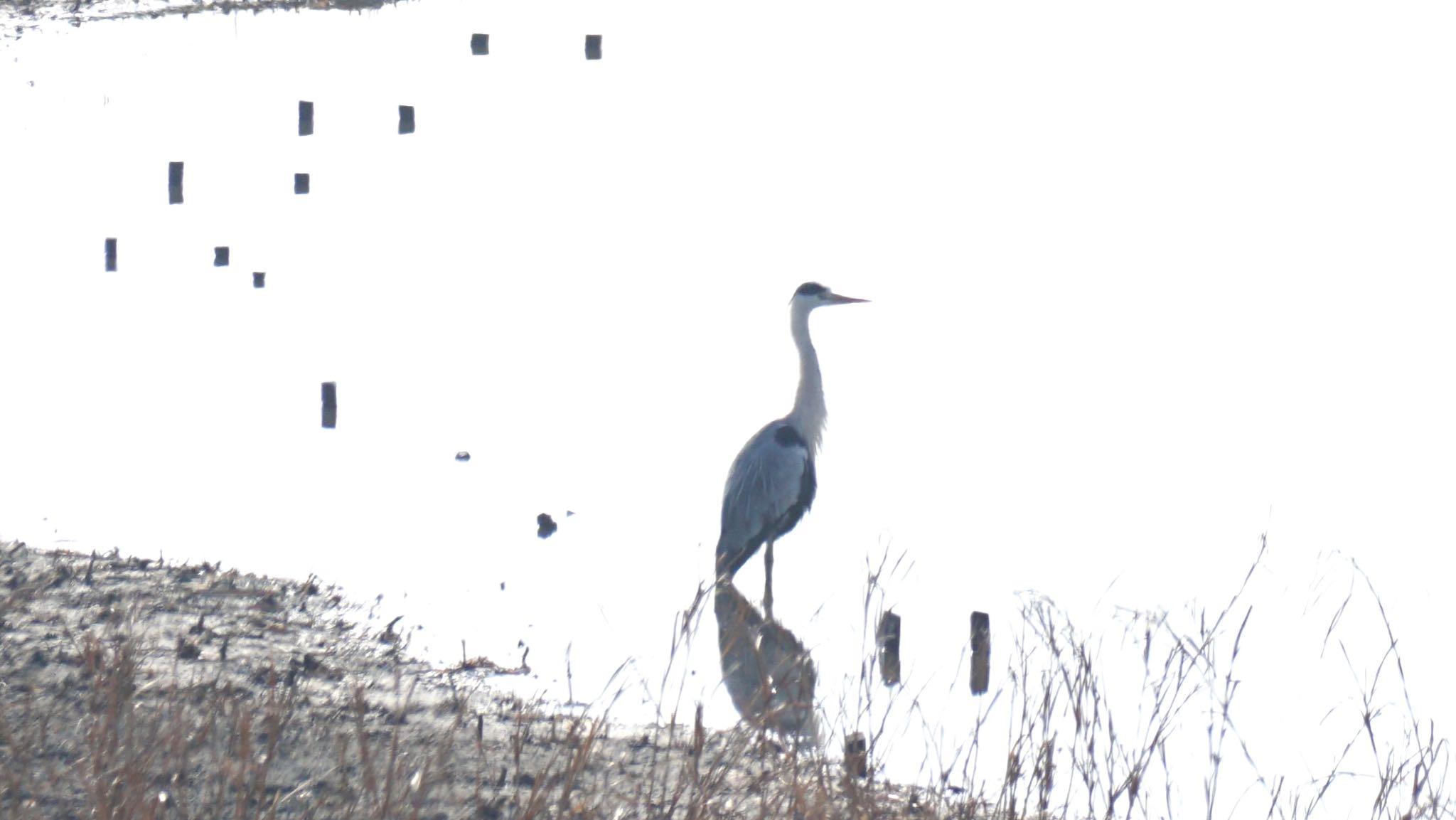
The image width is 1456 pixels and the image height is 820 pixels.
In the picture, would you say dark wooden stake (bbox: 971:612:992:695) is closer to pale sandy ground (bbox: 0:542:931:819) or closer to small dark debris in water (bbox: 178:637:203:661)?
pale sandy ground (bbox: 0:542:931:819)

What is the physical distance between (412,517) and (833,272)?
7467 mm

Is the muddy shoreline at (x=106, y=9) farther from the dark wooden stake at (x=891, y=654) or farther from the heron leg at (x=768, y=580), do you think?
the dark wooden stake at (x=891, y=654)

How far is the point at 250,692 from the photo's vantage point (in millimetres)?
5156

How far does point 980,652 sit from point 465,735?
184cm

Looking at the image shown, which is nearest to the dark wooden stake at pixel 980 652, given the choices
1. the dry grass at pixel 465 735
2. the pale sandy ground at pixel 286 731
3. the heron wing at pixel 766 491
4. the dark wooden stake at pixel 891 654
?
the dry grass at pixel 465 735

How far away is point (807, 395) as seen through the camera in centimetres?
880

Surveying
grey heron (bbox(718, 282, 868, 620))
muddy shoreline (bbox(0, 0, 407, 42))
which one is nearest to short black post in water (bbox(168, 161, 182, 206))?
muddy shoreline (bbox(0, 0, 407, 42))

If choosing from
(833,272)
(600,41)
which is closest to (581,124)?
(600,41)

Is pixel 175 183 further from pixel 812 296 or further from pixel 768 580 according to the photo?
pixel 768 580

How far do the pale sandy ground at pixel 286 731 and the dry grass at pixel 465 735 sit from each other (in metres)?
0.02

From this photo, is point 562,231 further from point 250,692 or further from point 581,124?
point 250,692

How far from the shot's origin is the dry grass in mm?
3217

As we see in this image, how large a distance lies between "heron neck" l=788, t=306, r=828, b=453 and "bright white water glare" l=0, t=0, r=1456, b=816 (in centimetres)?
62

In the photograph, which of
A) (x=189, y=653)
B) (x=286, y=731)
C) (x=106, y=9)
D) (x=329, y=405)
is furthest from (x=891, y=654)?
(x=106, y=9)
